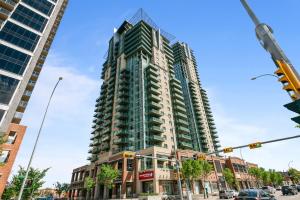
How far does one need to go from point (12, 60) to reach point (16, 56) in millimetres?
1347

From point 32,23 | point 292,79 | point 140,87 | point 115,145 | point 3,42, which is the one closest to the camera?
point 292,79

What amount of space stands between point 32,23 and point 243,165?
86.8 m

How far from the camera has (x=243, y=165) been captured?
80.9m

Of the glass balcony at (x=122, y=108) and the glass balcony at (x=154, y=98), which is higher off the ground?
the glass balcony at (x=154, y=98)

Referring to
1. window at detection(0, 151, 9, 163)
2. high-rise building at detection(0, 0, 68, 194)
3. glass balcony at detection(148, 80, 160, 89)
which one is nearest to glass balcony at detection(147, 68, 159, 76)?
glass balcony at detection(148, 80, 160, 89)

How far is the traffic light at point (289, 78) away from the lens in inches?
176

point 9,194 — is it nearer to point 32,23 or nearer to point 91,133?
point 32,23

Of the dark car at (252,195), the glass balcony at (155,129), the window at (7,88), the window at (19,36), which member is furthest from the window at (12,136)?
the dark car at (252,195)

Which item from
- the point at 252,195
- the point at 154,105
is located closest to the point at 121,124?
the point at 154,105

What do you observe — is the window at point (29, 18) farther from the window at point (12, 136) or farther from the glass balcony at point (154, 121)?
the glass balcony at point (154, 121)

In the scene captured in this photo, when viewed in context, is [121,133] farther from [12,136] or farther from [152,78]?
[12,136]

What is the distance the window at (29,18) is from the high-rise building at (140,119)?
111ft

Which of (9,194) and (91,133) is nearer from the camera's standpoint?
(9,194)

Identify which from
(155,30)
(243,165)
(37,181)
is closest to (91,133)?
(37,181)
